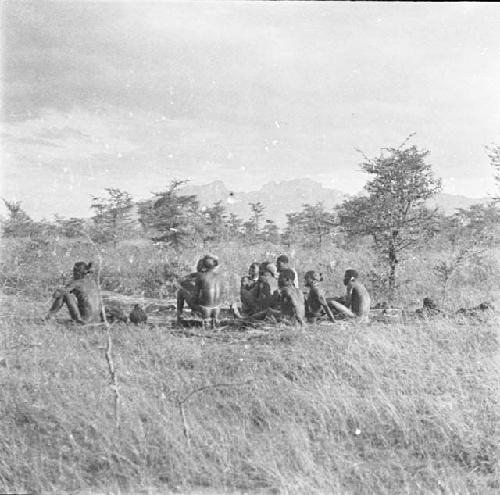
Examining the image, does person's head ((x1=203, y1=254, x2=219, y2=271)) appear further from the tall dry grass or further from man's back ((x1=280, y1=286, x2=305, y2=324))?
the tall dry grass

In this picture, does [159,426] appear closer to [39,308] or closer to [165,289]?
[39,308]

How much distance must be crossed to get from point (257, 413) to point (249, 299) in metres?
4.68

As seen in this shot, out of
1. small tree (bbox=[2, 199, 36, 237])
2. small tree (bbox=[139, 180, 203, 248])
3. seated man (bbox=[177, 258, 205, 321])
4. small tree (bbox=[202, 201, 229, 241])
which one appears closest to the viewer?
seated man (bbox=[177, 258, 205, 321])

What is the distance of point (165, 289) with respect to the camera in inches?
471

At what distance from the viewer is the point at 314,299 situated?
7734 mm

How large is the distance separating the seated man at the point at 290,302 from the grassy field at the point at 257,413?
769 mm

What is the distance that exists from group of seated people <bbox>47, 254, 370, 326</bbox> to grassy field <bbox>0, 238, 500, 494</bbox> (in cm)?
67

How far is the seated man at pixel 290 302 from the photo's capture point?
7.36m

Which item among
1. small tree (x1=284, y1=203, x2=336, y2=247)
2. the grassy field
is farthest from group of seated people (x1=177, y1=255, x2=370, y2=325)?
small tree (x1=284, y1=203, x2=336, y2=247)

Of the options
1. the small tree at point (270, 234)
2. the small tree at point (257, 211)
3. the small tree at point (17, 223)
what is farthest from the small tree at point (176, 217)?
the small tree at point (257, 211)

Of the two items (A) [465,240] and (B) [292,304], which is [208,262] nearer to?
(B) [292,304]

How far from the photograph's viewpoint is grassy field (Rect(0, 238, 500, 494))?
3133mm

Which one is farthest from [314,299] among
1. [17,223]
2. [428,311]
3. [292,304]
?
[17,223]

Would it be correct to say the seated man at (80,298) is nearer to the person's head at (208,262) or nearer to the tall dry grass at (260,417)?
the tall dry grass at (260,417)
